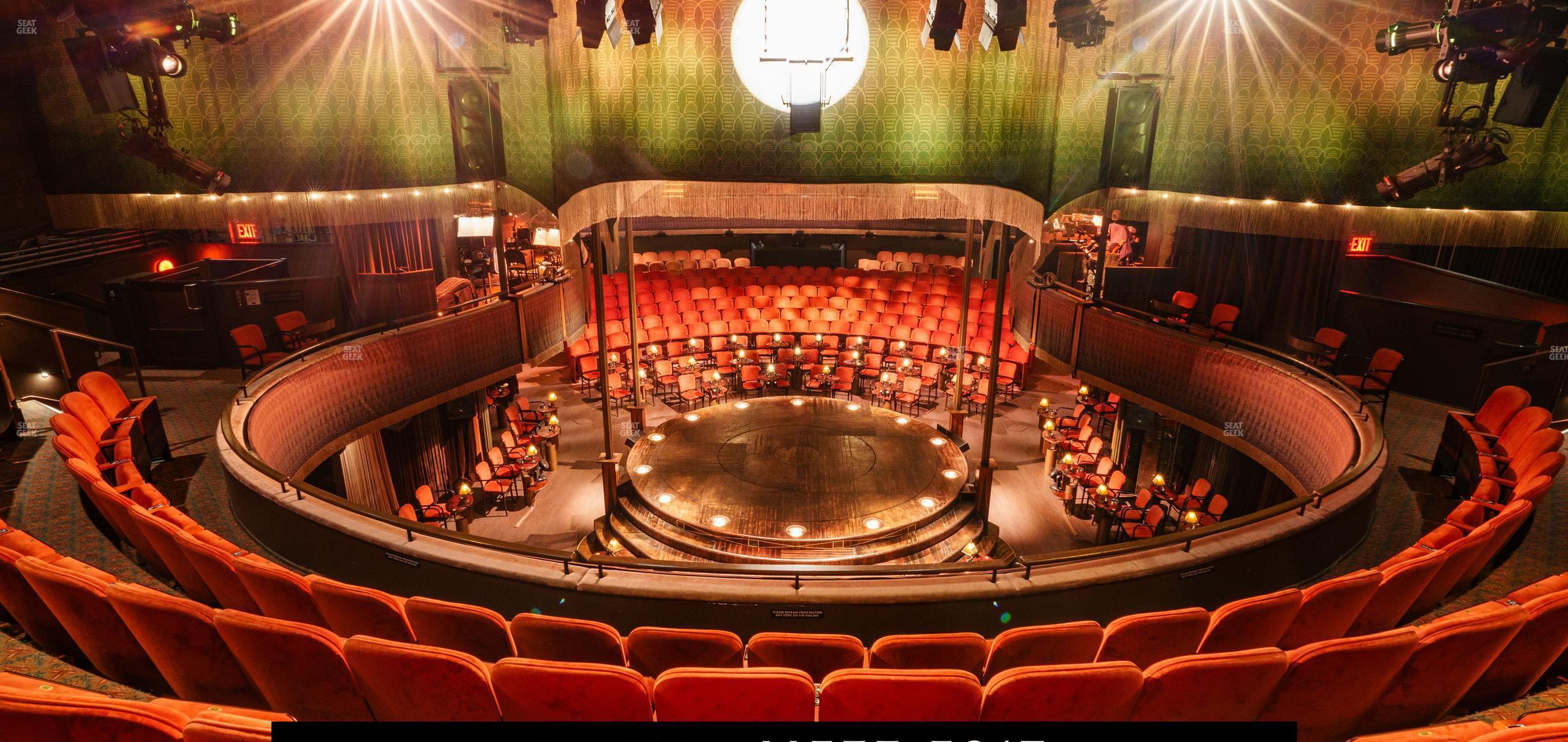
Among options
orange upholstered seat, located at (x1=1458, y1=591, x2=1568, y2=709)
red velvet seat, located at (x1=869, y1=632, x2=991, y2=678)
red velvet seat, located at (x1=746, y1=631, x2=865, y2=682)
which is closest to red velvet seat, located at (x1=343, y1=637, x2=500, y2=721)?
red velvet seat, located at (x1=746, y1=631, x2=865, y2=682)

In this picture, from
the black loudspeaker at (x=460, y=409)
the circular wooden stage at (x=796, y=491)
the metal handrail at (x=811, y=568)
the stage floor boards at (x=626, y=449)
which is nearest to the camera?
the metal handrail at (x=811, y=568)

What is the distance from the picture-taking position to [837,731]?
279 centimetres

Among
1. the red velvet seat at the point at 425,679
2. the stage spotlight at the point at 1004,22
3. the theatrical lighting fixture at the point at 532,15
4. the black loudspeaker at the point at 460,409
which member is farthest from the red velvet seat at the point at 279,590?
the black loudspeaker at the point at 460,409

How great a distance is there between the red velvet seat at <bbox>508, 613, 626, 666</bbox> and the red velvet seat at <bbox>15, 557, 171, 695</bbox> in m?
1.97

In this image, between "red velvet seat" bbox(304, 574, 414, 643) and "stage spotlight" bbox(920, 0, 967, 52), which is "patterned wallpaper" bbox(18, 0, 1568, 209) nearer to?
"stage spotlight" bbox(920, 0, 967, 52)

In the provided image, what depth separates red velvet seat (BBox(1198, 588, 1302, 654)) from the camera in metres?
4.04

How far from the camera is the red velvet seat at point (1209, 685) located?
3186 millimetres

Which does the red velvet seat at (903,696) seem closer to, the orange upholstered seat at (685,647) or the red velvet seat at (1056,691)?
the red velvet seat at (1056,691)

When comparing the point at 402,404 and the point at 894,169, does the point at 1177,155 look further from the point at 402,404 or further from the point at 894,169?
the point at 402,404

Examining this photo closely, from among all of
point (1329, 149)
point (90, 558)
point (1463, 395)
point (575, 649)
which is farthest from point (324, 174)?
point (1463, 395)

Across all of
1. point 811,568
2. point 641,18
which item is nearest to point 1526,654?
point 811,568

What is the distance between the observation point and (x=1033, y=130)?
5695mm

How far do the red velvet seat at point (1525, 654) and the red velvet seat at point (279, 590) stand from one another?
617 centimetres

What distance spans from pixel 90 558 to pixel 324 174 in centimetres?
677
